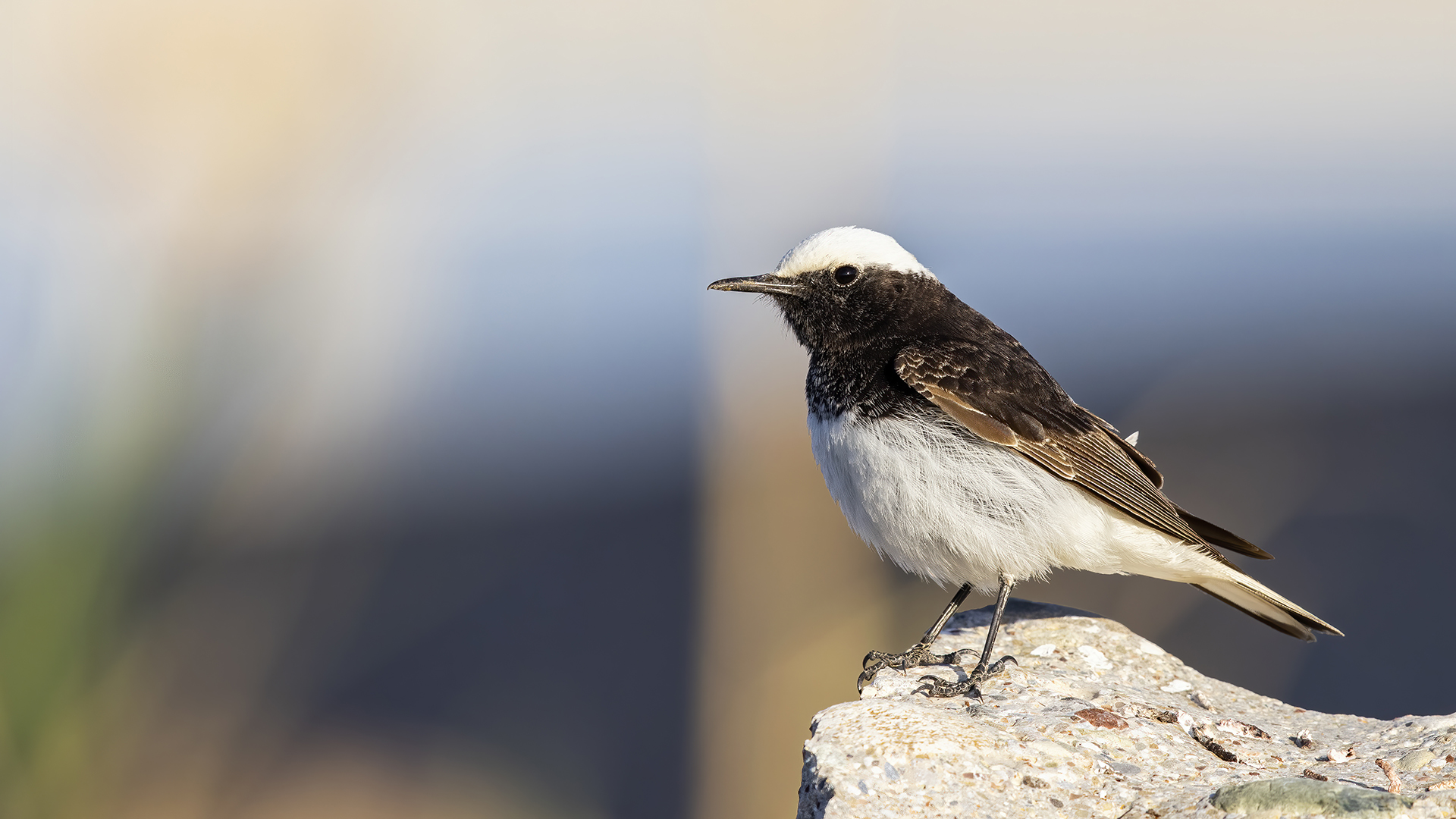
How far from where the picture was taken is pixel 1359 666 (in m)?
9.09

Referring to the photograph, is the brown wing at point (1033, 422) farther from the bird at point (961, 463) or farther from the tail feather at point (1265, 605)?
the tail feather at point (1265, 605)

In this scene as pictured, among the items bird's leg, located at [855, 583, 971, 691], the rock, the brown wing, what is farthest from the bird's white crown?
the rock

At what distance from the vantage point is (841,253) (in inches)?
216

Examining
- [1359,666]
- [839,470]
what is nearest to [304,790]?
[839,470]

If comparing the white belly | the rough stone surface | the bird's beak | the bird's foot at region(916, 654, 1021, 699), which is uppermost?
the bird's beak

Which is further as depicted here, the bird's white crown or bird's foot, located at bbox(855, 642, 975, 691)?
the bird's white crown

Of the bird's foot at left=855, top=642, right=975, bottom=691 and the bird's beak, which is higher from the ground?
the bird's beak

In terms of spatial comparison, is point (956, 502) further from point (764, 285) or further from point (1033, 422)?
point (764, 285)

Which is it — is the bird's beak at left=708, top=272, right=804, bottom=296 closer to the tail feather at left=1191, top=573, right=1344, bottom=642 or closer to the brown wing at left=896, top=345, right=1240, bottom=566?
the brown wing at left=896, top=345, right=1240, bottom=566

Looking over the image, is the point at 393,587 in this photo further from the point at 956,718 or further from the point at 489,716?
the point at 956,718

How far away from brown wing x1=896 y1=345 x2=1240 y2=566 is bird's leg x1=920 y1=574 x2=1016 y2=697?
66 cm

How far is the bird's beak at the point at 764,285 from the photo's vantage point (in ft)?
17.9

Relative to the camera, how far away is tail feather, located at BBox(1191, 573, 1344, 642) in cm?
506

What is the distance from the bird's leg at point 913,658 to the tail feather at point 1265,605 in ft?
3.88
